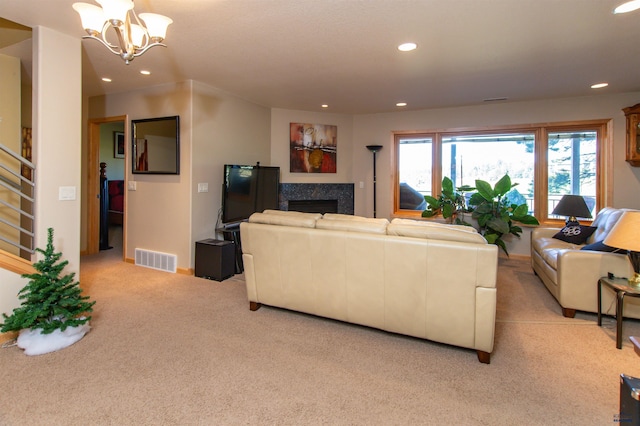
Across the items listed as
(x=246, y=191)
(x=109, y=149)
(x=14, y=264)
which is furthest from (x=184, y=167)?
(x=109, y=149)

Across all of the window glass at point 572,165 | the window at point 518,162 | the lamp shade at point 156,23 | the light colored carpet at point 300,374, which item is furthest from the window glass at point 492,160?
the lamp shade at point 156,23

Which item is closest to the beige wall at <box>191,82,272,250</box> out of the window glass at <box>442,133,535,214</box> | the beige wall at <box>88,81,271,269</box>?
the beige wall at <box>88,81,271,269</box>

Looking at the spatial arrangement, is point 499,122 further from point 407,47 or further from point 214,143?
point 214,143

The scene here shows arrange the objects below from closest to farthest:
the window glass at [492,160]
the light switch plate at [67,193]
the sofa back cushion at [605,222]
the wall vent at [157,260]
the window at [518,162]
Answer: the light switch plate at [67,193] → the sofa back cushion at [605,222] → the wall vent at [157,260] → the window at [518,162] → the window glass at [492,160]

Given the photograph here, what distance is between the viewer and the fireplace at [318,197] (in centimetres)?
585

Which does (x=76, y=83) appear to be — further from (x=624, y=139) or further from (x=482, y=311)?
(x=624, y=139)

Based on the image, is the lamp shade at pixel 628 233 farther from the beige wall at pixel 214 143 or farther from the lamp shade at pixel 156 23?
the beige wall at pixel 214 143

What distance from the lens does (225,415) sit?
1.76 m

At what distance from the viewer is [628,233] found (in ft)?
→ 7.36

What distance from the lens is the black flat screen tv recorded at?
4.46 meters

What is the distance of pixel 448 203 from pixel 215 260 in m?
3.61

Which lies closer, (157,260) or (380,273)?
(380,273)

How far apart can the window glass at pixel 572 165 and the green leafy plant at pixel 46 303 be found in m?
→ 6.11

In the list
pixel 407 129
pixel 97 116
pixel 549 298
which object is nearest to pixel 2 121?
pixel 97 116
